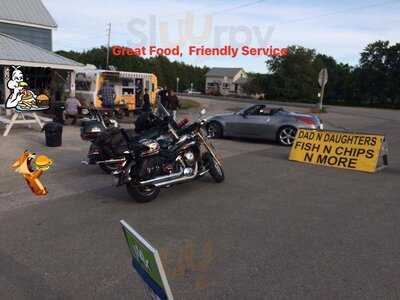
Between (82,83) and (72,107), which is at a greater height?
(82,83)

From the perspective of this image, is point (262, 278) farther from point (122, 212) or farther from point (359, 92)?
point (359, 92)

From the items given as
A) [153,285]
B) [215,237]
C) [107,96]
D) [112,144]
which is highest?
[107,96]

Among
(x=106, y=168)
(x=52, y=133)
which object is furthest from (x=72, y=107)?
(x=106, y=168)

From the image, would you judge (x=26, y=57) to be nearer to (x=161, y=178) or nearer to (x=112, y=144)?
(x=112, y=144)

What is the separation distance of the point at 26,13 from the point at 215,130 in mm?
17383

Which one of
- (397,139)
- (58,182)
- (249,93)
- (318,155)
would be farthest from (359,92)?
(58,182)

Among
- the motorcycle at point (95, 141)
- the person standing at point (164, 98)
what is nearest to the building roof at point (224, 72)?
the person standing at point (164, 98)

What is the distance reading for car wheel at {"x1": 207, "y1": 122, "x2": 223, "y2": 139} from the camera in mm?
15312

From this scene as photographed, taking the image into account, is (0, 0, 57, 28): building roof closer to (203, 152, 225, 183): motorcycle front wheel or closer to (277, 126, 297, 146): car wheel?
(277, 126, 297, 146): car wheel

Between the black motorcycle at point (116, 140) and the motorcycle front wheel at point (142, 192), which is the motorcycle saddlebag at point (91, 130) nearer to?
the black motorcycle at point (116, 140)

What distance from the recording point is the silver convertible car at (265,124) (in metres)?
13.9

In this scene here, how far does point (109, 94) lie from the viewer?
2005 cm

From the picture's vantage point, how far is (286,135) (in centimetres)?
1396

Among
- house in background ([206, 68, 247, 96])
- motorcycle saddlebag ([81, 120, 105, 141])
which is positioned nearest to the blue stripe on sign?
motorcycle saddlebag ([81, 120, 105, 141])
